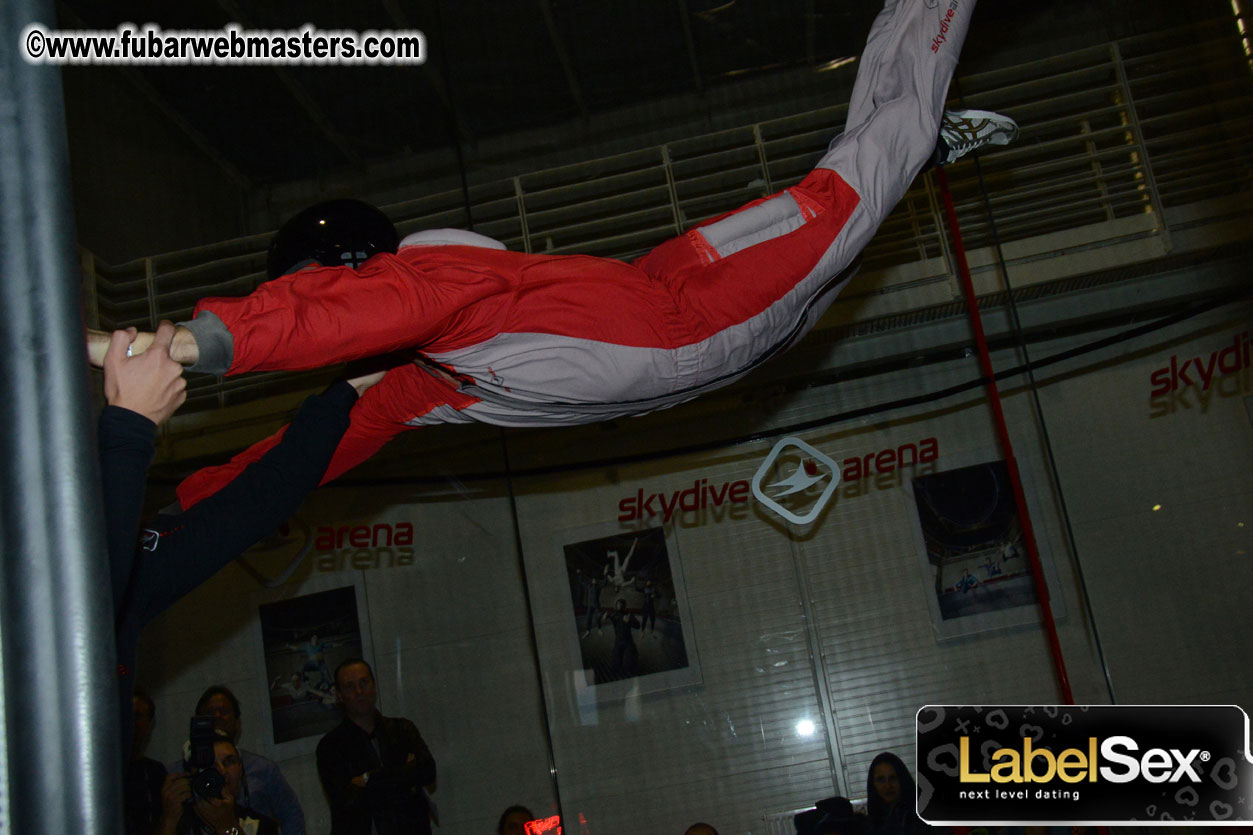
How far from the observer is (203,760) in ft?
8.11

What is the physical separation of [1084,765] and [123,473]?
2.23m

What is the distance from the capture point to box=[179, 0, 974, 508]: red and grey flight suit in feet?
4.10

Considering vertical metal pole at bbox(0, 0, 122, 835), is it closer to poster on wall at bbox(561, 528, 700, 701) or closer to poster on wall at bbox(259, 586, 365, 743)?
poster on wall at bbox(561, 528, 700, 701)

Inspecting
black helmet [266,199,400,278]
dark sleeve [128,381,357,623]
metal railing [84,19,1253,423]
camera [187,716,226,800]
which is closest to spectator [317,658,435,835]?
camera [187,716,226,800]

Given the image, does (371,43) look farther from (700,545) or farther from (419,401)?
(700,545)

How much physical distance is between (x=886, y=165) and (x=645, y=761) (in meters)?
1.54

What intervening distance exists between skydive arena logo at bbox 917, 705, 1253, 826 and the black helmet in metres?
1.75

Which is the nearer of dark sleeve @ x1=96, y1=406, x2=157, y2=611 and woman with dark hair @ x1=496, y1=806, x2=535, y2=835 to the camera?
dark sleeve @ x1=96, y1=406, x2=157, y2=611

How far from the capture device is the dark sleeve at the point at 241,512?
56.1 inches

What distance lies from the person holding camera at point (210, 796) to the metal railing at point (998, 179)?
3.08 feet

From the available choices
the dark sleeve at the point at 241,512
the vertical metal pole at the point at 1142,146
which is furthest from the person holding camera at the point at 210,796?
the vertical metal pole at the point at 1142,146

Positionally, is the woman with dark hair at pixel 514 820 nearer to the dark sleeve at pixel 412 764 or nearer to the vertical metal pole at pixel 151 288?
the dark sleeve at pixel 412 764

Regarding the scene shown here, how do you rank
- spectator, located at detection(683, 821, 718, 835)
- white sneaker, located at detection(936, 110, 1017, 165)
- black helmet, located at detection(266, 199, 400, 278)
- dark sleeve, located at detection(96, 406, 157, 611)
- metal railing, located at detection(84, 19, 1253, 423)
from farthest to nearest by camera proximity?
metal railing, located at detection(84, 19, 1253, 423) < spectator, located at detection(683, 821, 718, 835) < white sneaker, located at detection(936, 110, 1017, 165) < black helmet, located at detection(266, 199, 400, 278) < dark sleeve, located at detection(96, 406, 157, 611)

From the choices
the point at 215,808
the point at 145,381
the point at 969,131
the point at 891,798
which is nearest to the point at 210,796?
the point at 215,808
